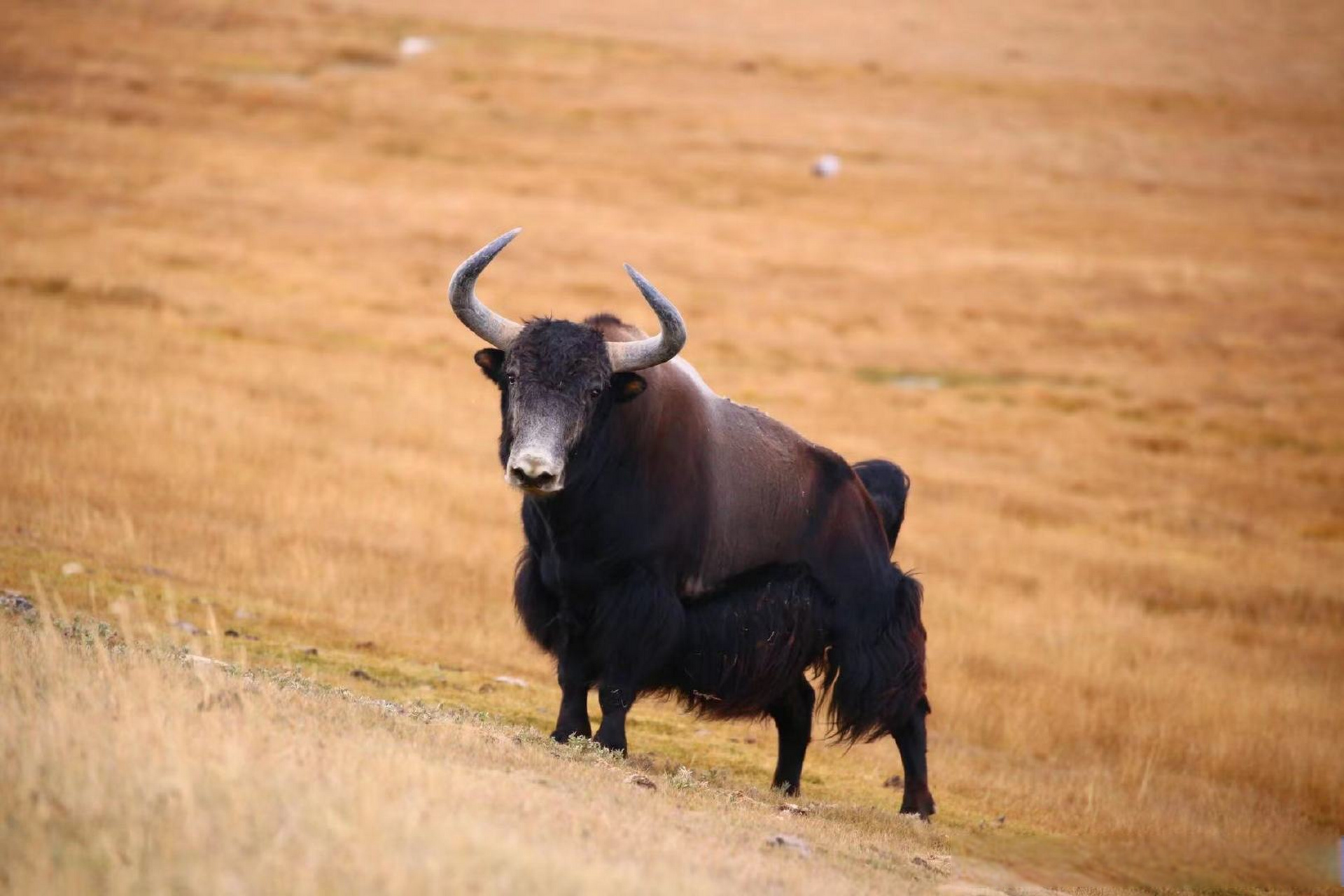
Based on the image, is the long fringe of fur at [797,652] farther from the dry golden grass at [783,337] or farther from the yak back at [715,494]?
the dry golden grass at [783,337]

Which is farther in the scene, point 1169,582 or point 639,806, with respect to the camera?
A: point 1169,582

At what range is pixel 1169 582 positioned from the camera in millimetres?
21391

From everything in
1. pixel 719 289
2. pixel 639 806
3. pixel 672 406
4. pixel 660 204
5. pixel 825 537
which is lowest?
pixel 639 806

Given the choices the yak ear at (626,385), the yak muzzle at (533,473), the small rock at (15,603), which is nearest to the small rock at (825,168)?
the small rock at (15,603)

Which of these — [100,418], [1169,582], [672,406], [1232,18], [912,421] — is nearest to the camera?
[672,406]

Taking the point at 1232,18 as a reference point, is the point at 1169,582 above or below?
below

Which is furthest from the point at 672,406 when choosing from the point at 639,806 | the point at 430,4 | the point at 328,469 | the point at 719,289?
the point at 430,4

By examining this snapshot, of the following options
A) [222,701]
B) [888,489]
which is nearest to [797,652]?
[888,489]

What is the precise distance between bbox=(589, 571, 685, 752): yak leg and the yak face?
2.80 ft

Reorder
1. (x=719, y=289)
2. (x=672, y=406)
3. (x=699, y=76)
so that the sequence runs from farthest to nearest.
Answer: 1. (x=699, y=76)
2. (x=719, y=289)
3. (x=672, y=406)

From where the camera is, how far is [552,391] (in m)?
8.61

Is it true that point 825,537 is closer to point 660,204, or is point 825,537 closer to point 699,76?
point 660,204

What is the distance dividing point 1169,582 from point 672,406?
1412cm

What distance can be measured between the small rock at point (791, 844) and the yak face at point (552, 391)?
223cm
